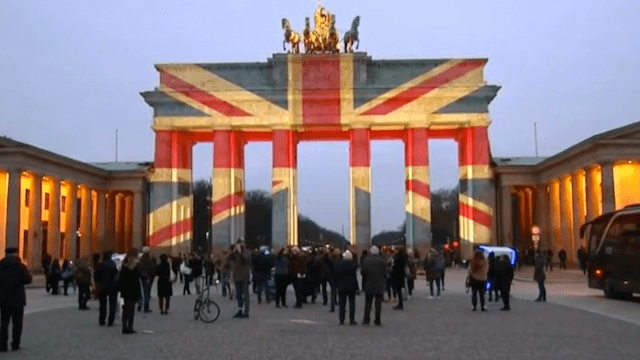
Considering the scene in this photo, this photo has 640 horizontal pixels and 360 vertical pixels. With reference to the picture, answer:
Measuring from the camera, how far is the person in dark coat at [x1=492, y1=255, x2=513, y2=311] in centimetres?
2292

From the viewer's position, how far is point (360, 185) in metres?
62.8

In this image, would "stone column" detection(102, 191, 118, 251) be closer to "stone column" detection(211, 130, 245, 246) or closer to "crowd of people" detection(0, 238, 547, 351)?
"stone column" detection(211, 130, 245, 246)

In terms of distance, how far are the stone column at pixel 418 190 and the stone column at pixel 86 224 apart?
26333 mm

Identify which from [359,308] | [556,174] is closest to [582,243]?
[556,174]

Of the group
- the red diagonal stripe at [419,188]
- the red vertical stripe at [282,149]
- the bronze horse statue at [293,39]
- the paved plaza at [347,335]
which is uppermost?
the bronze horse statue at [293,39]

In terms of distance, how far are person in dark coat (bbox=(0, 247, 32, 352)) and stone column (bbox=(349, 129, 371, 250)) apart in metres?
49.5

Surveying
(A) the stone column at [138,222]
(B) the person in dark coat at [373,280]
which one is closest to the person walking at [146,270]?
(B) the person in dark coat at [373,280]

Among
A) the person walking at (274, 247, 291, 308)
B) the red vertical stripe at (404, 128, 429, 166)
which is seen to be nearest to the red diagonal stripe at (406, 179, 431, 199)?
the red vertical stripe at (404, 128, 429, 166)

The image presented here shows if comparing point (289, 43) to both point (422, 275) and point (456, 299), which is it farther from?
point (456, 299)

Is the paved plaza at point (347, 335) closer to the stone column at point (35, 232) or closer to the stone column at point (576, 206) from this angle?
the stone column at point (35, 232)

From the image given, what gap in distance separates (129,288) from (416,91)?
159 ft

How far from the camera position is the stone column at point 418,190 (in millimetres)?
62844

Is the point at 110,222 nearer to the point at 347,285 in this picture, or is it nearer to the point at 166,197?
the point at 166,197

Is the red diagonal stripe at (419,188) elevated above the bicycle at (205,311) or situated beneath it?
elevated above
